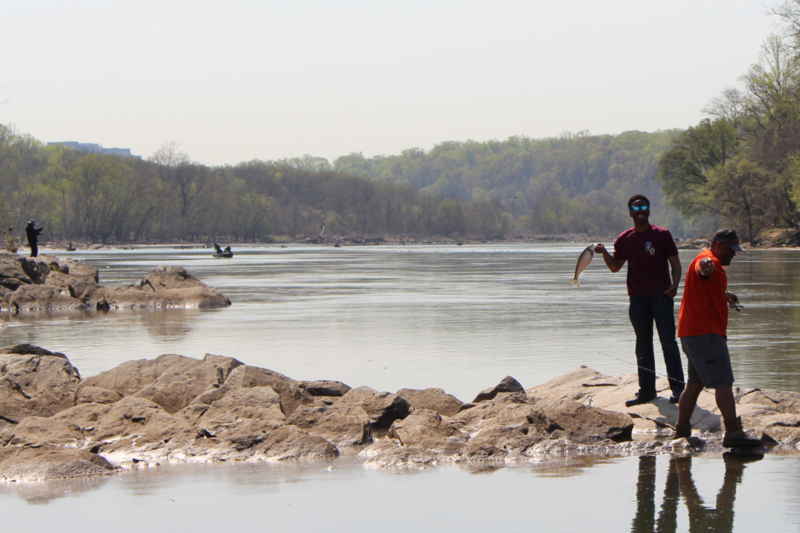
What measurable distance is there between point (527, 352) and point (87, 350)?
7132 mm

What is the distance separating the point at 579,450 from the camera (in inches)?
297

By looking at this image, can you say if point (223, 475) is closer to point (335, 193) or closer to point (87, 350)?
point (87, 350)

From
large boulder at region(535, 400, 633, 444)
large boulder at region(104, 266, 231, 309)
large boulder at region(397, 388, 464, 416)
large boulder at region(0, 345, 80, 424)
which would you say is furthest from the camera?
large boulder at region(104, 266, 231, 309)

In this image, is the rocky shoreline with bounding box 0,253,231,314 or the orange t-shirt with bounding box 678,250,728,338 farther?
the rocky shoreline with bounding box 0,253,231,314

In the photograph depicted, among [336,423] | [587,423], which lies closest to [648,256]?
[587,423]

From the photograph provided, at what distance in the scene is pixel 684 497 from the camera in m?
5.96

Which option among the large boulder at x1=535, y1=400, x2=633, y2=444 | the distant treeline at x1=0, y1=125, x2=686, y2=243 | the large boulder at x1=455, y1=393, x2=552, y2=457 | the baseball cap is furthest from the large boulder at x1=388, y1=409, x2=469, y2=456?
the distant treeline at x1=0, y1=125, x2=686, y2=243

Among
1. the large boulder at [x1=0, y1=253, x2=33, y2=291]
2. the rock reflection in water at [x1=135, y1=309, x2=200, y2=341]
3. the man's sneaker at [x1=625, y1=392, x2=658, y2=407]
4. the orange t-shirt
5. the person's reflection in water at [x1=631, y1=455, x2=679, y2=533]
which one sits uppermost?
the orange t-shirt

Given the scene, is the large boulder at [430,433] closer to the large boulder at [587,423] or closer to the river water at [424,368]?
the river water at [424,368]

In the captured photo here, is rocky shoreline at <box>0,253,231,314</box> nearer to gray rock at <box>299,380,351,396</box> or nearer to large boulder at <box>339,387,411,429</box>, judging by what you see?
gray rock at <box>299,380,351,396</box>

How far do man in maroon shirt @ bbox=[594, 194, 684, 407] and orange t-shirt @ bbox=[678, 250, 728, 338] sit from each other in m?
1.08

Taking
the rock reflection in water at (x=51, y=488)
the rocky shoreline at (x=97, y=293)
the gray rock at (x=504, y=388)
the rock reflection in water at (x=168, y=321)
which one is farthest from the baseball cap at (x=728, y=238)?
the rocky shoreline at (x=97, y=293)

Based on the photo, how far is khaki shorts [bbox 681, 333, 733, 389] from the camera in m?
7.00

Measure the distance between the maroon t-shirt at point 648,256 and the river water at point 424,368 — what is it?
5.82 feet
